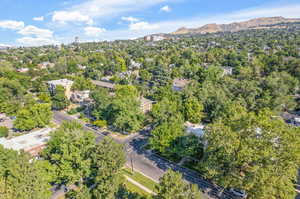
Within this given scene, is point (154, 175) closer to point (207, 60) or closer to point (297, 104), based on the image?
point (297, 104)

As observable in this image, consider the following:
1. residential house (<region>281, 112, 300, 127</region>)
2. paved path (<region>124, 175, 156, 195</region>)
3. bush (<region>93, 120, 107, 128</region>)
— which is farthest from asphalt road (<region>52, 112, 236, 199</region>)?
residential house (<region>281, 112, 300, 127</region>)

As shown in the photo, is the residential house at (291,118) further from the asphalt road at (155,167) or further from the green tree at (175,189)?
the green tree at (175,189)

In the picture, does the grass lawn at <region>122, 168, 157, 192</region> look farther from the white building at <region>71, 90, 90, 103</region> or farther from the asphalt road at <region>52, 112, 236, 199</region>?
the white building at <region>71, 90, 90, 103</region>

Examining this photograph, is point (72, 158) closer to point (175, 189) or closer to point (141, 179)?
point (141, 179)

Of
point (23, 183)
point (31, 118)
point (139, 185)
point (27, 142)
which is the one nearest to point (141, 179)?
point (139, 185)

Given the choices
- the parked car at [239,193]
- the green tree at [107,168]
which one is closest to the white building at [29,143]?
the green tree at [107,168]
